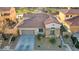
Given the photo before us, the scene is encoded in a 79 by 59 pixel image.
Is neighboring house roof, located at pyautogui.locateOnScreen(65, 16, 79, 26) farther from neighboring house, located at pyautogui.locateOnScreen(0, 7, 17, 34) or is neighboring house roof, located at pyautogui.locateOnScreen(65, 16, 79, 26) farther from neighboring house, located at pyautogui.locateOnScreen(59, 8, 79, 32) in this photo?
neighboring house, located at pyautogui.locateOnScreen(0, 7, 17, 34)

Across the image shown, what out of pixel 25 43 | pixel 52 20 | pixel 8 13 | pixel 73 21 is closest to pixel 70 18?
pixel 73 21

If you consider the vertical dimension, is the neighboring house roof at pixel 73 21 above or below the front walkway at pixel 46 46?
above

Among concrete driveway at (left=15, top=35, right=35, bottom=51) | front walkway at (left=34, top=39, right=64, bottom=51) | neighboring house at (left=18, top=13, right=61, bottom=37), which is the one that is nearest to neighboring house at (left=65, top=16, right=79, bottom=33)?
neighboring house at (left=18, top=13, right=61, bottom=37)

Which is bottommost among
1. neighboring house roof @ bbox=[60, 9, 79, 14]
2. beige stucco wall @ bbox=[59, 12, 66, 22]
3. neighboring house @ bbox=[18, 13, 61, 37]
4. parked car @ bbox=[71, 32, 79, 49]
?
parked car @ bbox=[71, 32, 79, 49]

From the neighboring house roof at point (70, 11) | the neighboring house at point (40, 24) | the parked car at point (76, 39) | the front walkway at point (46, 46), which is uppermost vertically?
the neighboring house roof at point (70, 11)

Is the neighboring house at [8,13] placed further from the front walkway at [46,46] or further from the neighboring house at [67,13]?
the neighboring house at [67,13]

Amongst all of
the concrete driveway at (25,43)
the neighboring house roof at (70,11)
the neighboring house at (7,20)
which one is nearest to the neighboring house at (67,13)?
the neighboring house roof at (70,11)
